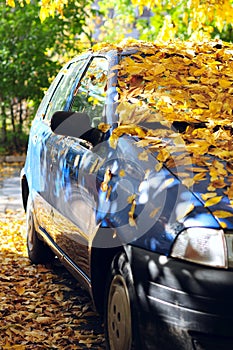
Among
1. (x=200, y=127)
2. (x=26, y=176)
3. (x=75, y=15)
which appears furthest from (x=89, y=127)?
(x=75, y=15)

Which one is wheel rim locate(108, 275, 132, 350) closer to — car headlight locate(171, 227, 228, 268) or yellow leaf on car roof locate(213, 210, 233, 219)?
car headlight locate(171, 227, 228, 268)

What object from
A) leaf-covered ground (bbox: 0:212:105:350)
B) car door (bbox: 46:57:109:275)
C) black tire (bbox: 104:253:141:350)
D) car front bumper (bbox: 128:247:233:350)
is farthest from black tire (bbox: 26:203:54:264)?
car front bumper (bbox: 128:247:233:350)

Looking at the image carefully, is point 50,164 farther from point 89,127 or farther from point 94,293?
point 94,293

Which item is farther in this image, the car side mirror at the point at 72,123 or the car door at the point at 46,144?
the car door at the point at 46,144

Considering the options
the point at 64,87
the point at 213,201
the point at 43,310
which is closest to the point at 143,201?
the point at 213,201

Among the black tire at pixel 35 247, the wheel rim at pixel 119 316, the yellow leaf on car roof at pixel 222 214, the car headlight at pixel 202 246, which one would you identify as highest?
the yellow leaf on car roof at pixel 222 214

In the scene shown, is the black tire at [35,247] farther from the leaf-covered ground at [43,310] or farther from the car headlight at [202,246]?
the car headlight at [202,246]

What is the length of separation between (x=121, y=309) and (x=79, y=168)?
1.07 metres

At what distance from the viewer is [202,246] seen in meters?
3.42

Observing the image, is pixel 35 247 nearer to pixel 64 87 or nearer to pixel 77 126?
pixel 64 87

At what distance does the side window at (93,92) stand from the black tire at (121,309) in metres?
1.13

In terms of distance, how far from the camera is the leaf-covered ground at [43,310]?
192 inches

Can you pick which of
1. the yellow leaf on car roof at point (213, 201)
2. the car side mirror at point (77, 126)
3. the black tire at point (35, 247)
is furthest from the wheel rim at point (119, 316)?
the black tire at point (35, 247)

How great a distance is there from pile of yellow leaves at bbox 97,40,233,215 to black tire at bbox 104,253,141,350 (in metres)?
0.57
